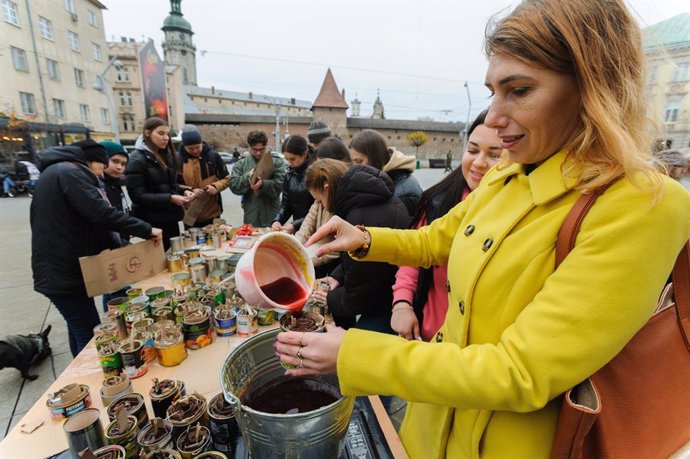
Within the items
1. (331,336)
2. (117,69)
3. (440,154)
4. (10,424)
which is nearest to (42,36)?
(117,69)

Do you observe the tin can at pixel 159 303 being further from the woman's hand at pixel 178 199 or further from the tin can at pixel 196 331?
the woman's hand at pixel 178 199

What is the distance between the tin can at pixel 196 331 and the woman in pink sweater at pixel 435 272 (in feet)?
3.02

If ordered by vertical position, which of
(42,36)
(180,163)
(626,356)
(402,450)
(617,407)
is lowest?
(402,450)

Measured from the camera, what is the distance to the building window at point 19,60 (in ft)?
60.9

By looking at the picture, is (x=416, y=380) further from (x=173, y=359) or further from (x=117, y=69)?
(x=117, y=69)

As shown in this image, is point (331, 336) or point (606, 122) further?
point (331, 336)

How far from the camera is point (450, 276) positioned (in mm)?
950

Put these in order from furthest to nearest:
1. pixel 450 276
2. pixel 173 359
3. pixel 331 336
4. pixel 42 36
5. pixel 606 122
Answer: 1. pixel 42 36
2. pixel 173 359
3. pixel 450 276
4. pixel 331 336
5. pixel 606 122

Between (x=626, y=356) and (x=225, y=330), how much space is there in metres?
1.58

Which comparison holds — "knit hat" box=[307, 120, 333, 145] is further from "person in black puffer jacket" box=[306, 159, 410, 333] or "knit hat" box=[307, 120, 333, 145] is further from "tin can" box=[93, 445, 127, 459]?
"tin can" box=[93, 445, 127, 459]

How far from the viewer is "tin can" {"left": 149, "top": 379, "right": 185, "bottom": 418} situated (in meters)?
1.09

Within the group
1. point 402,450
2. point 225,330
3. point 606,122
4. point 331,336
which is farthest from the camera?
point 225,330

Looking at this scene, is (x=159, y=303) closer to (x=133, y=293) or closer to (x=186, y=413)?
(x=133, y=293)

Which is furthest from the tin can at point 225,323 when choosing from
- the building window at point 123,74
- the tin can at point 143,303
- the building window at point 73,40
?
the building window at point 123,74
